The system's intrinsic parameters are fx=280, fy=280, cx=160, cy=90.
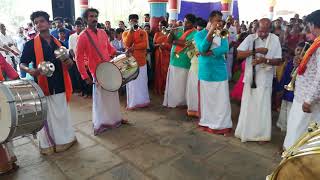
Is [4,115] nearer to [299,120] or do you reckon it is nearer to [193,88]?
[299,120]

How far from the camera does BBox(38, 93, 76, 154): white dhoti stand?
381 centimetres

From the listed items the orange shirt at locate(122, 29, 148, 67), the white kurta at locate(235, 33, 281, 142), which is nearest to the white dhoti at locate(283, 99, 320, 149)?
the white kurta at locate(235, 33, 281, 142)

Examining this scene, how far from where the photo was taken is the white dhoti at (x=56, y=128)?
3.81 metres

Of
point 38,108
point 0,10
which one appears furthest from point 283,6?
point 38,108

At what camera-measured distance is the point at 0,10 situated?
53.1 feet

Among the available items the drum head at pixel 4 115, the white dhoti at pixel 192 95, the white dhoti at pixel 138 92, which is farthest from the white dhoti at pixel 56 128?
the white dhoti at pixel 192 95

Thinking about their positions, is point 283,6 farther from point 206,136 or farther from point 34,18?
point 34,18

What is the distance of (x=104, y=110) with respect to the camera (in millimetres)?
4676

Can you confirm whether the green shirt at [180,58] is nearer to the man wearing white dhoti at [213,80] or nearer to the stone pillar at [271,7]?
the man wearing white dhoti at [213,80]

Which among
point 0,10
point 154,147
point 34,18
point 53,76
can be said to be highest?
point 0,10

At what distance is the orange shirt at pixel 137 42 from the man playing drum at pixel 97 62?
104cm

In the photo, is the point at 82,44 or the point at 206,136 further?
the point at 206,136

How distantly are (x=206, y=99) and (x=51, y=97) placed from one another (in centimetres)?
237

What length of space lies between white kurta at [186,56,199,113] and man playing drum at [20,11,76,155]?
2.33 m
